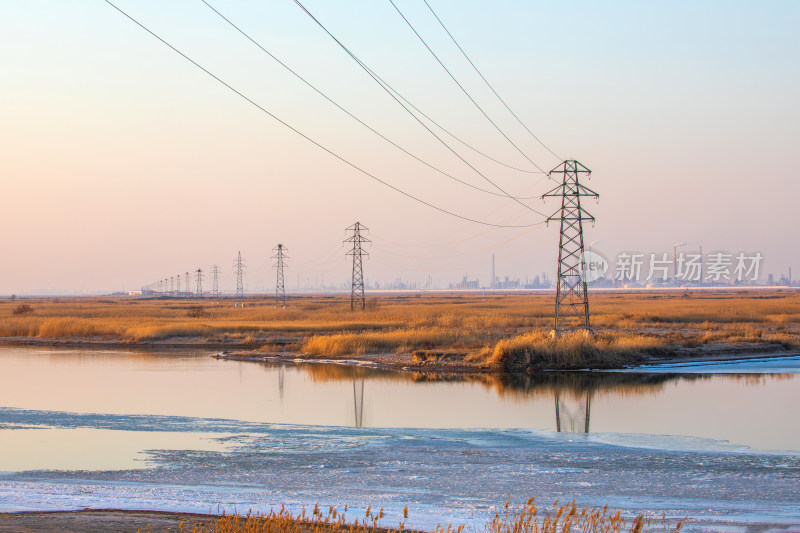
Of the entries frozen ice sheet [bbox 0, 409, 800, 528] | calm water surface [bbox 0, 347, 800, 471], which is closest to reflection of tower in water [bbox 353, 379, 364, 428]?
calm water surface [bbox 0, 347, 800, 471]

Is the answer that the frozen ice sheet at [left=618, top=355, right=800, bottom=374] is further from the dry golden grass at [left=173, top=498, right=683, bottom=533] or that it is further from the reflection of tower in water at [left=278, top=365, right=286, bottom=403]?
the dry golden grass at [left=173, top=498, right=683, bottom=533]

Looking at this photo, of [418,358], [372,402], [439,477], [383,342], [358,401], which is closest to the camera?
[439,477]

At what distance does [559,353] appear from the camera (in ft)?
112

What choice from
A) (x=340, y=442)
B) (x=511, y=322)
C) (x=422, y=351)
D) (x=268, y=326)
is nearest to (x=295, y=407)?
(x=340, y=442)

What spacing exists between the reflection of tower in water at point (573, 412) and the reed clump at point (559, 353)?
6877 millimetres

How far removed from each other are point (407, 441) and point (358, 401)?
8169 millimetres

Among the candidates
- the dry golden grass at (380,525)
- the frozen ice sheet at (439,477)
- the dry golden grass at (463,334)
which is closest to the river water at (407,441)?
the frozen ice sheet at (439,477)

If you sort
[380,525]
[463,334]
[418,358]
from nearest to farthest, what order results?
[380,525]
[418,358]
[463,334]

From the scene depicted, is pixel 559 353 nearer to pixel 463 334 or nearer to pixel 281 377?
pixel 463 334

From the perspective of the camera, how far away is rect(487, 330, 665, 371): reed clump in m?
33.8

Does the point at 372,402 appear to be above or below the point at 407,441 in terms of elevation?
below

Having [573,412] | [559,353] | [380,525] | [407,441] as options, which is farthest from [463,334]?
[380,525]

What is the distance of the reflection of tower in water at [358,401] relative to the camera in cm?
2104

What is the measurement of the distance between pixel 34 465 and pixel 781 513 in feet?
40.4
